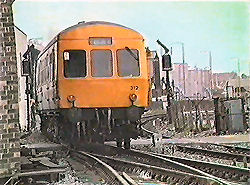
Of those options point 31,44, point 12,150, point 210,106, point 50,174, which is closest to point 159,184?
point 50,174

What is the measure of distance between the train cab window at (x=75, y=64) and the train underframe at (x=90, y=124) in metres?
0.26

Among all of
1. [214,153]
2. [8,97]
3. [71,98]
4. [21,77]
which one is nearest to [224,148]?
[214,153]

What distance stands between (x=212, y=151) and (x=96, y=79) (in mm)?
1497

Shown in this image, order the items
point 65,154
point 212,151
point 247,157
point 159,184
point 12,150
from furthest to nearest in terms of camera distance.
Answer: point 212,151, point 247,157, point 65,154, point 159,184, point 12,150

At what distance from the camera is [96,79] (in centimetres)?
437

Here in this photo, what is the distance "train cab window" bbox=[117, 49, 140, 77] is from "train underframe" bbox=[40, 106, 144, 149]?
0.27m

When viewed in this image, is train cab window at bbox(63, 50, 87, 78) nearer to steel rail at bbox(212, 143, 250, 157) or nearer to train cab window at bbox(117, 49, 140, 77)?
train cab window at bbox(117, 49, 140, 77)

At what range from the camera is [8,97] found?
3631mm

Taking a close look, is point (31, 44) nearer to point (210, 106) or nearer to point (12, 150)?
point (12, 150)

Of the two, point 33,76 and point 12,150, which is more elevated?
point 33,76

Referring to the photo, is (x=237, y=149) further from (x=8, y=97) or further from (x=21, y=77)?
(x=8, y=97)

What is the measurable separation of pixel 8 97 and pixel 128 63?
46.5 inches

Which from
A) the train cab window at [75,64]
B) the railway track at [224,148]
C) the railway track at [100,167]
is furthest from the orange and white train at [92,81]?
the railway track at [224,148]

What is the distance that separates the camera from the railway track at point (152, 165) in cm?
377
